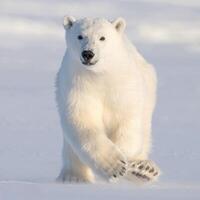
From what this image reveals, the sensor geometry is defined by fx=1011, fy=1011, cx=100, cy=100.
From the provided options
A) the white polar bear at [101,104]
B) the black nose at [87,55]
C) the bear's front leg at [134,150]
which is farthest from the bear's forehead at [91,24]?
the bear's front leg at [134,150]

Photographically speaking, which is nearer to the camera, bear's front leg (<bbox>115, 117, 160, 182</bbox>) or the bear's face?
the bear's face

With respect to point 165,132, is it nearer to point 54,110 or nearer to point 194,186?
point 54,110

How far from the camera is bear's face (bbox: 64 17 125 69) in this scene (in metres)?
6.12

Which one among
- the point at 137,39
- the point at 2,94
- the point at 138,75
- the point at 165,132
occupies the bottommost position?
the point at 138,75

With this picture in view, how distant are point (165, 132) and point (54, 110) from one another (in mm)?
2048

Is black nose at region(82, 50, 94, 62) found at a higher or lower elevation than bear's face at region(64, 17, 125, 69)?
lower

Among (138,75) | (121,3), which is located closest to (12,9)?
(121,3)

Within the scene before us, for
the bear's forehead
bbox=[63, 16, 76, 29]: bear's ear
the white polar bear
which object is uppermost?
bbox=[63, 16, 76, 29]: bear's ear

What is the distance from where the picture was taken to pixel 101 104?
630 cm

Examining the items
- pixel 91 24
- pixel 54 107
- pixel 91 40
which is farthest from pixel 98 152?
pixel 54 107

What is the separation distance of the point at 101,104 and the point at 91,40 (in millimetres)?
404

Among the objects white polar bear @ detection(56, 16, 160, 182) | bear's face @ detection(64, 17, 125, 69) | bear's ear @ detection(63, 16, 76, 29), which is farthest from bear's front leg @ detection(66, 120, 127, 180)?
bear's ear @ detection(63, 16, 76, 29)

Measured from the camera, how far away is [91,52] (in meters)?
6.11

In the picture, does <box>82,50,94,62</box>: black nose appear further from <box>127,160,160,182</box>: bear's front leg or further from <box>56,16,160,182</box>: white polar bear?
<box>127,160,160,182</box>: bear's front leg
